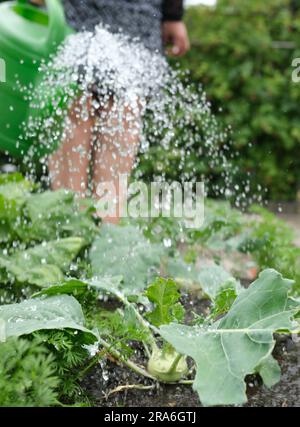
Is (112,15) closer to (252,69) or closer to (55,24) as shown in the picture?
(55,24)

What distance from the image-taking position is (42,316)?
4.13ft

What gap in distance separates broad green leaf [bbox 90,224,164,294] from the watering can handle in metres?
0.65

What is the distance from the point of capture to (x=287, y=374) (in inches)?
56.9

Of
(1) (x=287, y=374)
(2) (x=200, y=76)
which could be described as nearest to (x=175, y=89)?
(2) (x=200, y=76)

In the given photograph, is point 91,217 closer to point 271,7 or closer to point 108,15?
point 108,15

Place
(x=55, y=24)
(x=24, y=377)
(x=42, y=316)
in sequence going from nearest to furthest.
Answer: (x=24, y=377), (x=42, y=316), (x=55, y=24)

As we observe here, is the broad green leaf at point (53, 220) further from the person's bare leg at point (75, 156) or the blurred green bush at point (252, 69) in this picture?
the blurred green bush at point (252, 69)

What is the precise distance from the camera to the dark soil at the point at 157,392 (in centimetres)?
131

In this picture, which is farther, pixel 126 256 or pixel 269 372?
pixel 126 256

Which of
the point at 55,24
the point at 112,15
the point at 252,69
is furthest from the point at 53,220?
the point at 252,69

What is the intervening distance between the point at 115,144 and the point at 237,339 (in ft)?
4.91

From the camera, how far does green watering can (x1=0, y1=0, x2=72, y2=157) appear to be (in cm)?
217

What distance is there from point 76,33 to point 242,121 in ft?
5.20

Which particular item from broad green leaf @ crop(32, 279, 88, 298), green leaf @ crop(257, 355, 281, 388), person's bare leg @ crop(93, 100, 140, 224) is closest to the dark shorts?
person's bare leg @ crop(93, 100, 140, 224)
